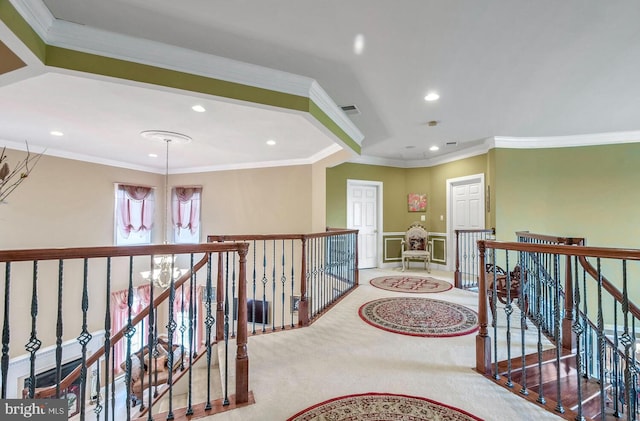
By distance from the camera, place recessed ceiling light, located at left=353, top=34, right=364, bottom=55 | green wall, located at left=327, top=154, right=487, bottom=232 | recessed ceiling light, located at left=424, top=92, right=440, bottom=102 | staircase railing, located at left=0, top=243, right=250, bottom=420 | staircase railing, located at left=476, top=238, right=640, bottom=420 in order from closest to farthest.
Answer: staircase railing, located at left=476, top=238, right=640, bottom=420, staircase railing, located at left=0, top=243, right=250, bottom=420, recessed ceiling light, located at left=353, top=34, right=364, bottom=55, recessed ceiling light, located at left=424, top=92, right=440, bottom=102, green wall, located at left=327, top=154, right=487, bottom=232

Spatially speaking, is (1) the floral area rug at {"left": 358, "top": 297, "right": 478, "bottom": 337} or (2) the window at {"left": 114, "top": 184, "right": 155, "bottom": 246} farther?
(2) the window at {"left": 114, "top": 184, "right": 155, "bottom": 246}

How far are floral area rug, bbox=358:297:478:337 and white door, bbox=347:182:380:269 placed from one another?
272 cm

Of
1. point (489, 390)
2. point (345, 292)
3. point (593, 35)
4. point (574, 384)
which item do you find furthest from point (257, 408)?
point (593, 35)

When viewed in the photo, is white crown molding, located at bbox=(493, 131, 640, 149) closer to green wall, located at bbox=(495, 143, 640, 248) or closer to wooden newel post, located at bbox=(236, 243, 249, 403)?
green wall, located at bbox=(495, 143, 640, 248)

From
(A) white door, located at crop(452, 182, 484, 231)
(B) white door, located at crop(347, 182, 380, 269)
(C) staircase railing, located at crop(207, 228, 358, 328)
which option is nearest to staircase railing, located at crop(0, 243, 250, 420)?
(C) staircase railing, located at crop(207, 228, 358, 328)

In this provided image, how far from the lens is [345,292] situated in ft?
14.9

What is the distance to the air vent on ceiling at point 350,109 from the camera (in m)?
3.78

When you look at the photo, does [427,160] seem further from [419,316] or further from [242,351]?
[242,351]

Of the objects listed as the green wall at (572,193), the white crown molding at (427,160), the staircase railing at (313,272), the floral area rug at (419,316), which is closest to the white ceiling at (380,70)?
the green wall at (572,193)

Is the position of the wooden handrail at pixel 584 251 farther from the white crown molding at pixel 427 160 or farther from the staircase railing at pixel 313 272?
the white crown molding at pixel 427 160

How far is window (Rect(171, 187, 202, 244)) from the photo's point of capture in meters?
7.37

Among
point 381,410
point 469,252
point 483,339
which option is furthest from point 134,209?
point 469,252

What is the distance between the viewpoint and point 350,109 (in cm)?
388

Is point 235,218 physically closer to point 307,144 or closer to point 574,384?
point 307,144
